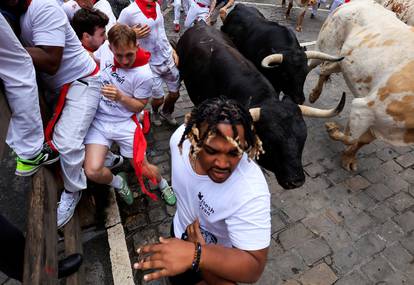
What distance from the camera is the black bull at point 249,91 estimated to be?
3.76 metres

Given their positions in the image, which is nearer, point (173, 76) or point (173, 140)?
point (173, 140)

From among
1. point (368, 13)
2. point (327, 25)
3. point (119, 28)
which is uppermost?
point (119, 28)

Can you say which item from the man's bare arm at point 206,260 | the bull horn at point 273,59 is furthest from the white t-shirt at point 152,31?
the man's bare arm at point 206,260

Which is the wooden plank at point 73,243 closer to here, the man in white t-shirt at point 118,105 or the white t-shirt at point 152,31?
the man in white t-shirt at point 118,105

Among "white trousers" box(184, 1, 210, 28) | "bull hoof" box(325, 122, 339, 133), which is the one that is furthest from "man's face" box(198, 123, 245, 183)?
"white trousers" box(184, 1, 210, 28)

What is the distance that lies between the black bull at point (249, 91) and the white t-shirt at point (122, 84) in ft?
4.25

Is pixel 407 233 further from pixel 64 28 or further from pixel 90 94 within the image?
pixel 64 28

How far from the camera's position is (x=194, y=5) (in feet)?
26.6

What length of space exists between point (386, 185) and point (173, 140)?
4629 millimetres

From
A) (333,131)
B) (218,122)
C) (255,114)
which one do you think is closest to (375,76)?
(333,131)

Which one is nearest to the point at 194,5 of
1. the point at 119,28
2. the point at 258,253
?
the point at 119,28

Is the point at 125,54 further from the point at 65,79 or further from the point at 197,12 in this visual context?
the point at 197,12

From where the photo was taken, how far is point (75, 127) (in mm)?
3479

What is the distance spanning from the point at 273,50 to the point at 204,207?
4289 millimetres
